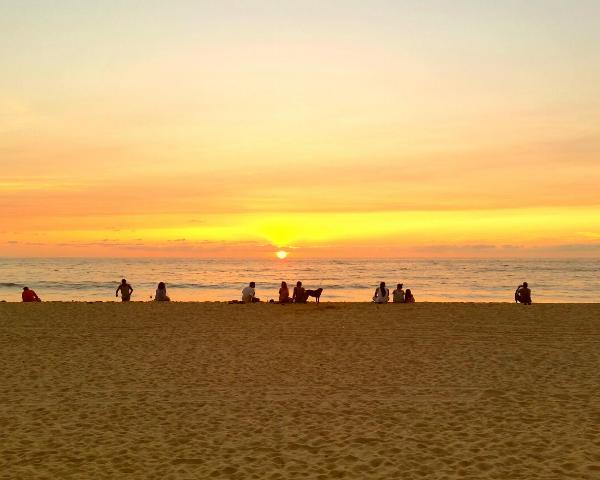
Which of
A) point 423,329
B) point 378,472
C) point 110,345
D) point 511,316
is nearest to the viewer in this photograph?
point 378,472

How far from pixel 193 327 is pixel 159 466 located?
13917mm

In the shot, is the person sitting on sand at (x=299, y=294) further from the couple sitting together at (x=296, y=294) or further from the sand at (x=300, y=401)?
the sand at (x=300, y=401)

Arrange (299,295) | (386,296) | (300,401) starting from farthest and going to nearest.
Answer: (299,295)
(386,296)
(300,401)

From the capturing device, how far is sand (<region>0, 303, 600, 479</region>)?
7870 mm

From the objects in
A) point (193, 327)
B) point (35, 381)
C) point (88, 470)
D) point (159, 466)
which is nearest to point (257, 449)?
point (159, 466)

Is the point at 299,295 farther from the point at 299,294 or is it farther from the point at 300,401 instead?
the point at 300,401

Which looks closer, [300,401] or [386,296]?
[300,401]

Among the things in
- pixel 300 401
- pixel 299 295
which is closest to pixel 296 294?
pixel 299 295

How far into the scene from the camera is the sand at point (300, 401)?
787cm

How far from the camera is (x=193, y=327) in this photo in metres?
21.5

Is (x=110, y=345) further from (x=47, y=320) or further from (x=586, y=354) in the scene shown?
(x=586, y=354)

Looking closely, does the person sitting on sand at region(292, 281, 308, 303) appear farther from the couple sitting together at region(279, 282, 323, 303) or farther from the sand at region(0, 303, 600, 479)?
the sand at region(0, 303, 600, 479)

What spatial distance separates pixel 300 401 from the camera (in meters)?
11.2

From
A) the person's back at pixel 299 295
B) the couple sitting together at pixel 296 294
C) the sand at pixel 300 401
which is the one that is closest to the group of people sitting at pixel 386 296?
the couple sitting together at pixel 296 294
